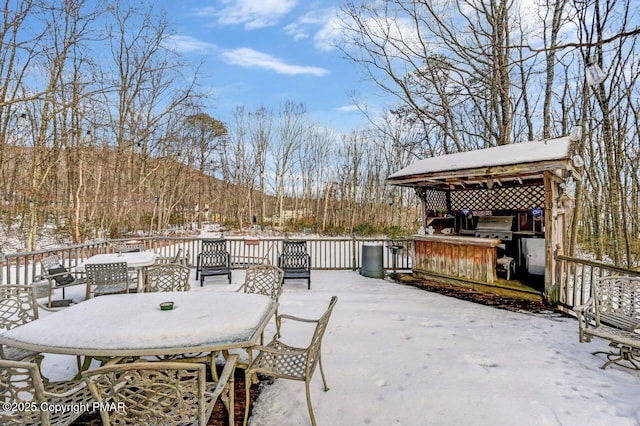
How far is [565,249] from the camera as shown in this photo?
19.1 ft

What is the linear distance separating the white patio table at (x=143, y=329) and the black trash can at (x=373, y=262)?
188 inches

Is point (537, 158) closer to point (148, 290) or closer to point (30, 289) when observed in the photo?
point (148, 290)

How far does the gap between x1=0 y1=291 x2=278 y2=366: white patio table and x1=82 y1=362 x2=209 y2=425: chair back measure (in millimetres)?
406

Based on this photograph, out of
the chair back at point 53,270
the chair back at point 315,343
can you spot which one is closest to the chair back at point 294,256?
the chair back at point 53,270

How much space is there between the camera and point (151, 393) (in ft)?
4.75

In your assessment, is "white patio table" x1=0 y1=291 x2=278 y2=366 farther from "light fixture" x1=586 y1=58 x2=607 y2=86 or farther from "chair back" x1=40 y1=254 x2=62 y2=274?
"light fixture" x1=586 y1=58 x2=607 y2=86

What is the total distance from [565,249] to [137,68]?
15.5 m

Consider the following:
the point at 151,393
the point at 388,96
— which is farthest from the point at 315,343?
the point at 388,96

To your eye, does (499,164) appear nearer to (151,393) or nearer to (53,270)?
(151,393)

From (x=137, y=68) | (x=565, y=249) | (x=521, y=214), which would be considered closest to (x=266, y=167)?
(x=137, y=68)

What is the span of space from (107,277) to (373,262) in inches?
204

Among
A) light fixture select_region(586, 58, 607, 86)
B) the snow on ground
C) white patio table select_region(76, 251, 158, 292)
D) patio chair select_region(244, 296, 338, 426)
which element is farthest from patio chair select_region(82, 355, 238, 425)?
light fixture select_region(586, 58, 607, 86)

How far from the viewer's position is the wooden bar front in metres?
5.88

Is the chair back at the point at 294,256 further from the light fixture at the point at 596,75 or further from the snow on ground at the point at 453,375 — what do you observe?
the light fixture at the point at 596,75
